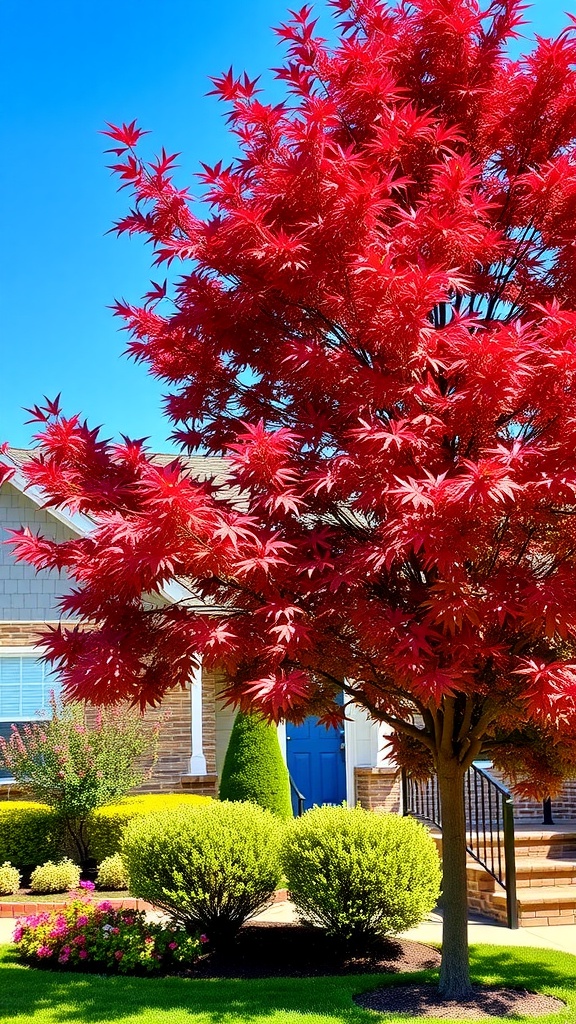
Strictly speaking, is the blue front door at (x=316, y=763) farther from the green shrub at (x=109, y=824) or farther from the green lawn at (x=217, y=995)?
the green lawn at (x=217, y=995)

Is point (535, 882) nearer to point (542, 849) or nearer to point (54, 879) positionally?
point (542, 849)

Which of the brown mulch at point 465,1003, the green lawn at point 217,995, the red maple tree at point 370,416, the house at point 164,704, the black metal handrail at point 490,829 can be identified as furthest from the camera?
the house at point 164,704

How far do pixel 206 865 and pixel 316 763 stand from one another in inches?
238

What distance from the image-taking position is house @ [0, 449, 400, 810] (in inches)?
502

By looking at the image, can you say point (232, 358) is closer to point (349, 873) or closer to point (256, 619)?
point (256, 619)

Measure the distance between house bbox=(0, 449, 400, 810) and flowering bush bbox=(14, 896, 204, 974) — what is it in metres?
4.87

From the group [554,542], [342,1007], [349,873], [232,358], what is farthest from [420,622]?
[349,873]

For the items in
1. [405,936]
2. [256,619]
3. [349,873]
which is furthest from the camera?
[405,936]

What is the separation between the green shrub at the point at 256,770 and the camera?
37.9ft

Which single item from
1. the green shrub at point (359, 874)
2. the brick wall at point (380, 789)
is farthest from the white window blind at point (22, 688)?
the green shrub at point (359, 874)

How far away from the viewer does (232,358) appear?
595 cm

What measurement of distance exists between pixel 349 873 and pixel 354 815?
0.59 metres

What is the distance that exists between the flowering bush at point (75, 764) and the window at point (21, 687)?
902 millimetres

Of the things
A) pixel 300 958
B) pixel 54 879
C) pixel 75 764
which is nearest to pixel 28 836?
pixel 75 764
